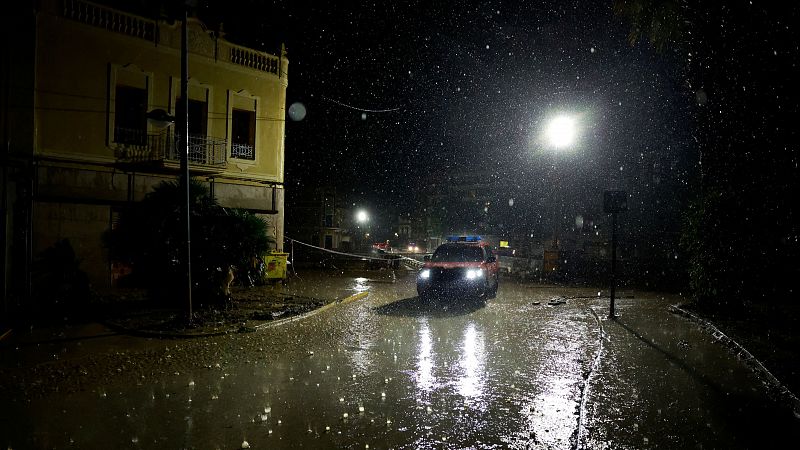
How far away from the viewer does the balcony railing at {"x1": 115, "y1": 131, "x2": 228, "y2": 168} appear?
15.7 meters

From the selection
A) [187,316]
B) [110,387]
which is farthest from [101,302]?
[110,387]

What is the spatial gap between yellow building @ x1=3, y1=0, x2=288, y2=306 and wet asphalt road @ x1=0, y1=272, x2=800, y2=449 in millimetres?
8135

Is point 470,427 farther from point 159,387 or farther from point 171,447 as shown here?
point 159,387

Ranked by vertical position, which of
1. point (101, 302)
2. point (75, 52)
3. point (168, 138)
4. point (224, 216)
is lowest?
point (101, 302)

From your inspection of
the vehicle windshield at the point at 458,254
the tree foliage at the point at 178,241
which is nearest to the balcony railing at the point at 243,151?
the tree foliage at the point at 178,241

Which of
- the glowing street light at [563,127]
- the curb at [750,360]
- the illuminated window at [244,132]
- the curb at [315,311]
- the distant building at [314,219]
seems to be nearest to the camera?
the curb at [750,360]

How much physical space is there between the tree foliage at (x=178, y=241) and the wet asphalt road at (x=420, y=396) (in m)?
2.69

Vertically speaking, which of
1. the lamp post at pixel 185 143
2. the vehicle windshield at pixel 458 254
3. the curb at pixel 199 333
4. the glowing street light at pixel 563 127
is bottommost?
the curb at pixel 199 333

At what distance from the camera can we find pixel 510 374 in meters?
6.73

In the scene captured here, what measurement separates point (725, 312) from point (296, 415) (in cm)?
1131

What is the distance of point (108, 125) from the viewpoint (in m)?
15.3

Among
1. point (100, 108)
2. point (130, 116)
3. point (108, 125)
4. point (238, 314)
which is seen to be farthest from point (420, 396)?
point (130, 116)

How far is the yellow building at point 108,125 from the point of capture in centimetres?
1382

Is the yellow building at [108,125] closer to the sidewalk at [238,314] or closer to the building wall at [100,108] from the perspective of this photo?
the building wall at [100,108]
